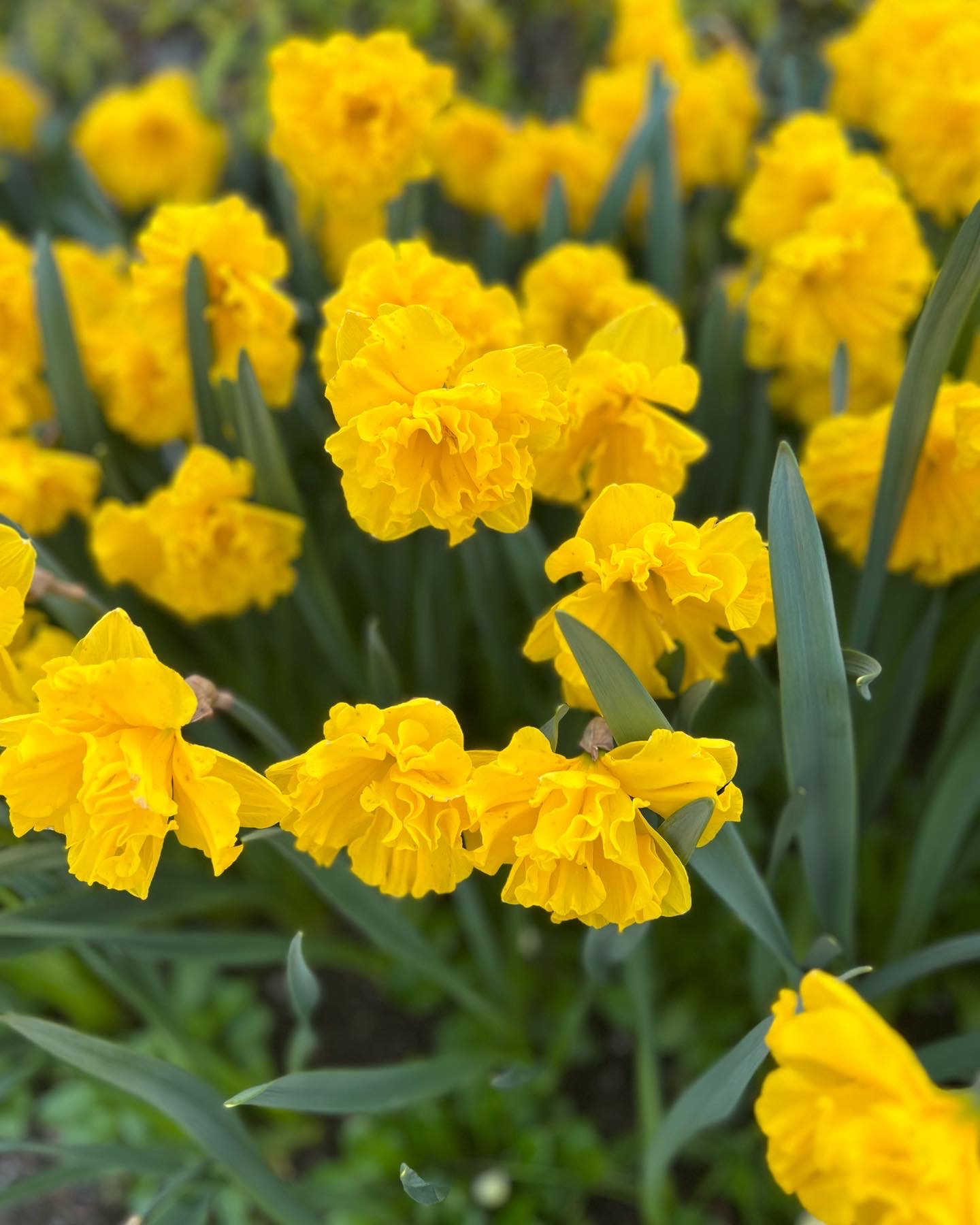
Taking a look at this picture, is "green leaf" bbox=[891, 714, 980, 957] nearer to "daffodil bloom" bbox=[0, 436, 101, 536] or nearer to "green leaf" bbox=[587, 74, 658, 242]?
"green leaf" bbox=[587, 74, 658, 242]

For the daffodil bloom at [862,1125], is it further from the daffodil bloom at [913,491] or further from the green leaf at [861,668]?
the daffodil bloom at [913,491]

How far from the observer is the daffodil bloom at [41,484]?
1014mm

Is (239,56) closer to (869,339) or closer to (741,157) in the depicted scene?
(741,157)

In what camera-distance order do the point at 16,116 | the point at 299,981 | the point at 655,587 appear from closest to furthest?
1. the point at 655,587
2. the point at 299,981
3. the point at 16,116

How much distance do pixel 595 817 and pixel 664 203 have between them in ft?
3.55

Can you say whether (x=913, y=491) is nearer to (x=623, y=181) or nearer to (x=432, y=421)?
(x=432, y=421)

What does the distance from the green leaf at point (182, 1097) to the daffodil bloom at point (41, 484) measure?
499mm

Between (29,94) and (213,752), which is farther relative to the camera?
(29,94)

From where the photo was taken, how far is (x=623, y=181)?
4.70 feet

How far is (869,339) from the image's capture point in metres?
1.13

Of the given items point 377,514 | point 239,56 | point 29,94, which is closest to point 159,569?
point 377,514

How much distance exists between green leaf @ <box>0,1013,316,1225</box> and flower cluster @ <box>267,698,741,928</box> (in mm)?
310

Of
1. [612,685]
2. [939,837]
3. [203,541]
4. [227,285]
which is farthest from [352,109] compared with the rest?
[939,837]

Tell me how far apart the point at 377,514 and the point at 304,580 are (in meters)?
0.47
